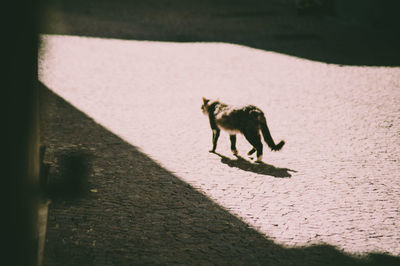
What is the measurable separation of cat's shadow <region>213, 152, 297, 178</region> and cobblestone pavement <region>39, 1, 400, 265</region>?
2 cm

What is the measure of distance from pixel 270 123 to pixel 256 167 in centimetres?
156

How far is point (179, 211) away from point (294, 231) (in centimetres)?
108

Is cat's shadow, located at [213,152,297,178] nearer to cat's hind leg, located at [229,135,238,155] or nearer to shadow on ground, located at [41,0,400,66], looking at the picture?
cat's hind leg, located at [229,135,238,155]

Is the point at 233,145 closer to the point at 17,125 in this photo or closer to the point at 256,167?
the point at 256,167

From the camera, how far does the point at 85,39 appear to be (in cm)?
1216

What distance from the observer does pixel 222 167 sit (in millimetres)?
5125

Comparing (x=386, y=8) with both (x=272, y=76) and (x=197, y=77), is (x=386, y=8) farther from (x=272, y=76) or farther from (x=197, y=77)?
(x=197, y=77)

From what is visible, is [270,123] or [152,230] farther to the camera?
[270,123]

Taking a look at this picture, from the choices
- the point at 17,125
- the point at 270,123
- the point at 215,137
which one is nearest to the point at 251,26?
the point at 270,123

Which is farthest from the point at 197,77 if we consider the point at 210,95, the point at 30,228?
the point at 30,228

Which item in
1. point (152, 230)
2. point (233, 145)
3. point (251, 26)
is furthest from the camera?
point (251, 26)

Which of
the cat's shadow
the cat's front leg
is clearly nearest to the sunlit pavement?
the cat's shadow

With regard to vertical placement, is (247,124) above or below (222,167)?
above

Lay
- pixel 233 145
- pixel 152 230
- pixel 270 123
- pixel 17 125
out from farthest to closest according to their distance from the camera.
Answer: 1. pixel 270 123
2. pixel 233 145
3. pixel 152 230
4. pixel 17 125
